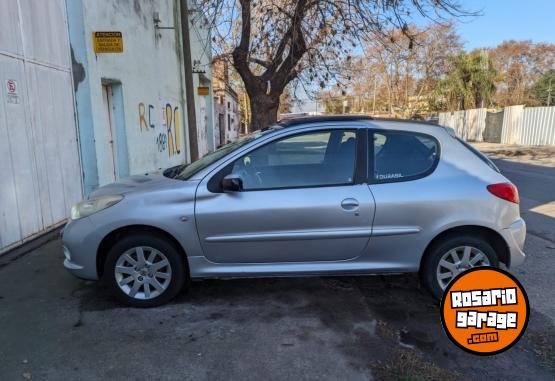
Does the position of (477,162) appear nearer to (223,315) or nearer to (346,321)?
(346,321)

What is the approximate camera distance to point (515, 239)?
152 inches

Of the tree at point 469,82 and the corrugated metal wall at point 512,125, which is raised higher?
the tree at point 469,82

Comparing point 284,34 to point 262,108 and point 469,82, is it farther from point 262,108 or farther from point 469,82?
point 469,82

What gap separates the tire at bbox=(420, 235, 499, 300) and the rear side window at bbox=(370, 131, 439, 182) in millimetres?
651

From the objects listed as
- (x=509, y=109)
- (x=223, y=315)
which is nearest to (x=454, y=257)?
(x=223, y=315)

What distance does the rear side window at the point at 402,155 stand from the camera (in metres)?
3.84

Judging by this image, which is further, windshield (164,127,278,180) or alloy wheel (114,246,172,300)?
windshield (164,127,278,180)

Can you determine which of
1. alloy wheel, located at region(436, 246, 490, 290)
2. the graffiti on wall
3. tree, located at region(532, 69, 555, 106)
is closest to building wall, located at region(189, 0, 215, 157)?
the graffiti on wall

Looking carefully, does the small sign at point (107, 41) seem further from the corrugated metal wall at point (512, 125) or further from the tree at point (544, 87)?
the tree at point (544, 87)

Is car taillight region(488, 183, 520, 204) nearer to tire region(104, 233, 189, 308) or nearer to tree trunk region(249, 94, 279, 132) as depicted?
tire region(104, 233, 189, 308)

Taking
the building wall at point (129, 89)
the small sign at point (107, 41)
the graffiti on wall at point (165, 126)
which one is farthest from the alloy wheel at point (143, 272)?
the graffiti on wall at point (165, 126)

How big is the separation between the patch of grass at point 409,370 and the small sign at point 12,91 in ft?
16.8

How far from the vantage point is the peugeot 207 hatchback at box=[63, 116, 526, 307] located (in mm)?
3725

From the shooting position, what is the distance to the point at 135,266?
3.79m
